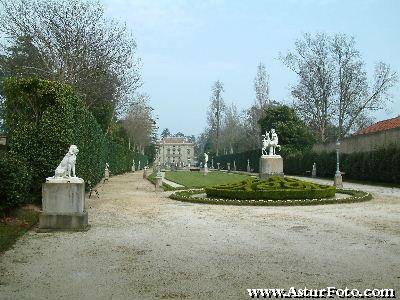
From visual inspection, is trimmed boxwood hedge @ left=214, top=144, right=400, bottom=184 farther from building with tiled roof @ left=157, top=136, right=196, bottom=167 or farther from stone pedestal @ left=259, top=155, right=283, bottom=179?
building with tiled roof @ left=157, top=136, right=196, bottom=167

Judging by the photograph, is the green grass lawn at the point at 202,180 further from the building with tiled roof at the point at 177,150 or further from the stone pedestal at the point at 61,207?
the building with tiled roof at the point at 177,150

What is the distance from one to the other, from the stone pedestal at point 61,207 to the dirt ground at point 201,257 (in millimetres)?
418

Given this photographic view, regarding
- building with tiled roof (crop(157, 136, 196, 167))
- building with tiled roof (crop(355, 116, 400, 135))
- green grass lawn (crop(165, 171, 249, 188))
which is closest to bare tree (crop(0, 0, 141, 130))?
green grass lawn (crop(165, 171, 249, 188))

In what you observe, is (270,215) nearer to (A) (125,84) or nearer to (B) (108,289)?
(B) (108,289)

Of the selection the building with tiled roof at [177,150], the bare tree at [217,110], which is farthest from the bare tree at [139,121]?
the building with tiled roof at [177,150]

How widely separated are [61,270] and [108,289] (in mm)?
1360

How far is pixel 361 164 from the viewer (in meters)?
33.3

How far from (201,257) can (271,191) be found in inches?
407

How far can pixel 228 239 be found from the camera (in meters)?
9.09

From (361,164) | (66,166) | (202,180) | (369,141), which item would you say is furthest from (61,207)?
(369,141)

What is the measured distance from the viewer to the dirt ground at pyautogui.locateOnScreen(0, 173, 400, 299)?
18.5ft

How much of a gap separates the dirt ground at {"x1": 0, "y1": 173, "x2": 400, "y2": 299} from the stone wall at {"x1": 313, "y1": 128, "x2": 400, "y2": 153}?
19.2 metres

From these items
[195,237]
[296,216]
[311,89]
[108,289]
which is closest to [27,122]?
[195,237]

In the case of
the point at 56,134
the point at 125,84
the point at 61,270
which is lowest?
the point at 61,270
